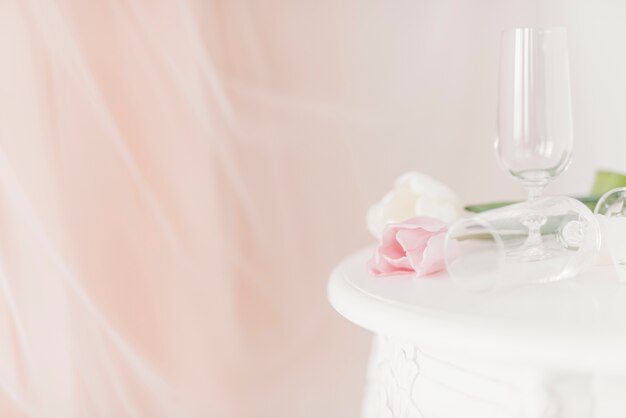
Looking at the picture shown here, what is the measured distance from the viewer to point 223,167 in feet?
5.07

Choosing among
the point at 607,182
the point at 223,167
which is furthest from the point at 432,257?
the point at 223,167

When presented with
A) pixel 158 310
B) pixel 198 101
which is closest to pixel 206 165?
pixel 198 101

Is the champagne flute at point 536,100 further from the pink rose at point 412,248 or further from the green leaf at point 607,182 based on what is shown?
the green leaf at point 607,182

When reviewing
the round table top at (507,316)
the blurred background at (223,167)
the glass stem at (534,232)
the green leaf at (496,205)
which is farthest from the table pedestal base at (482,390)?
the blurred background at (223,167)

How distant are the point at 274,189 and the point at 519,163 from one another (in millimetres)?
648

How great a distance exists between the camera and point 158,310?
140 cm

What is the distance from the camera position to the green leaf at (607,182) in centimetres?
132

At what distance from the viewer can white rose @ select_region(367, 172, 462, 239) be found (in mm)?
1265

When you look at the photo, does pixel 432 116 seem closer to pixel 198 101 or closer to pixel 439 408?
pixel 198 101

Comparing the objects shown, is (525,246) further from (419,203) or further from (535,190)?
(419,203)

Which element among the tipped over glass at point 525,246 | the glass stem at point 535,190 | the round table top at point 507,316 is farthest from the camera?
the glass stem at point 535,190

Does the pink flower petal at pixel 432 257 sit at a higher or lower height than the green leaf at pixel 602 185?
higher

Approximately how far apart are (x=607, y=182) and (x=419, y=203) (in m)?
0.33

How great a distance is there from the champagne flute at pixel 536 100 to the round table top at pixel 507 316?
16 cm
